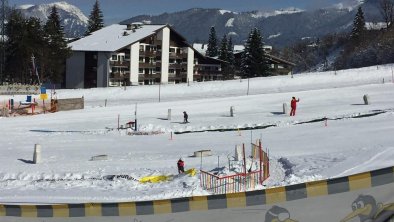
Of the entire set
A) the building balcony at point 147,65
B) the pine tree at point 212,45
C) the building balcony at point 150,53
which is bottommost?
the building balcony at point 147,65

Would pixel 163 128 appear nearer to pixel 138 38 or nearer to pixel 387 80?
pixel 387 80

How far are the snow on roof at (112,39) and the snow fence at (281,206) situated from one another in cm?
7245

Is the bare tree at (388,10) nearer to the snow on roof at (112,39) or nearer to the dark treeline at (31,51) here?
the snow on roof at (112,39)

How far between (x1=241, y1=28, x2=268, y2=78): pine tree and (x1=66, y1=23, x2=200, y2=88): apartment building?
10648mm

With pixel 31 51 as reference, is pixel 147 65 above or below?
below

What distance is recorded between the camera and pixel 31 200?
1748cm

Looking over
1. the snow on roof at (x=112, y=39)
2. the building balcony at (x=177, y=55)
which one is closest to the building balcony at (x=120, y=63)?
the snow on roof at (x=112, y=39)

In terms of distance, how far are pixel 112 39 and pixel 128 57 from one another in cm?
543

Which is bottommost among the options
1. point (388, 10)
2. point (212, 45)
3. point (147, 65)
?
point (147, 65)

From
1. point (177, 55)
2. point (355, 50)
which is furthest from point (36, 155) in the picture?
point (355, 50)

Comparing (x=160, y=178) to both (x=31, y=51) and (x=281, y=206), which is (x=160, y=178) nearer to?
(x=281, y=206)

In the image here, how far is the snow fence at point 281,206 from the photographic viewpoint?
7.73 metres

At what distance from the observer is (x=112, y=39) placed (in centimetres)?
8662

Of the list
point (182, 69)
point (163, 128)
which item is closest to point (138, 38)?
point (182, 69)
